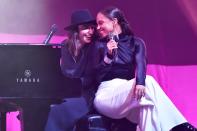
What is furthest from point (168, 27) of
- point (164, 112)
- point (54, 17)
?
point (164, 112)

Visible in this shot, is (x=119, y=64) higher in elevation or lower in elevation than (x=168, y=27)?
lower

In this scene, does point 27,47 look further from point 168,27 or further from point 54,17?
point 168,27

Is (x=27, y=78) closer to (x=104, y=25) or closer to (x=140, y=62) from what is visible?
(x=104, y=25)

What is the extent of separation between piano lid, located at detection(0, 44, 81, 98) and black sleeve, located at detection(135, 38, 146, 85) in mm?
482

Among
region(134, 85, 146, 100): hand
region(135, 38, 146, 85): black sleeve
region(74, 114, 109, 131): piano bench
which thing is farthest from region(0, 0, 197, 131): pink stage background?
region(134, 85, 146, 100): hand

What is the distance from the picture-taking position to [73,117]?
11.2 feet

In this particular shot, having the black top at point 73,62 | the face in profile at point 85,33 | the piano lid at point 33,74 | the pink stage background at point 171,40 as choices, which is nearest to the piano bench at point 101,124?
the piano lid at point 33,74

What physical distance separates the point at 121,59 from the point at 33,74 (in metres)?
0.65

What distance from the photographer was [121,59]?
354cm

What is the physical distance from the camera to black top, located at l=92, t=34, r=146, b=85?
11.5ft

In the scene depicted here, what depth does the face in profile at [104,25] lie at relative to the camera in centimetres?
354

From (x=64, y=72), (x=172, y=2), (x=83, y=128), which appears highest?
(x=172, y=2)

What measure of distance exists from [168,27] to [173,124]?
1.83 meters

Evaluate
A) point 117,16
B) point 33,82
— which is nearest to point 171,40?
point 117,16
